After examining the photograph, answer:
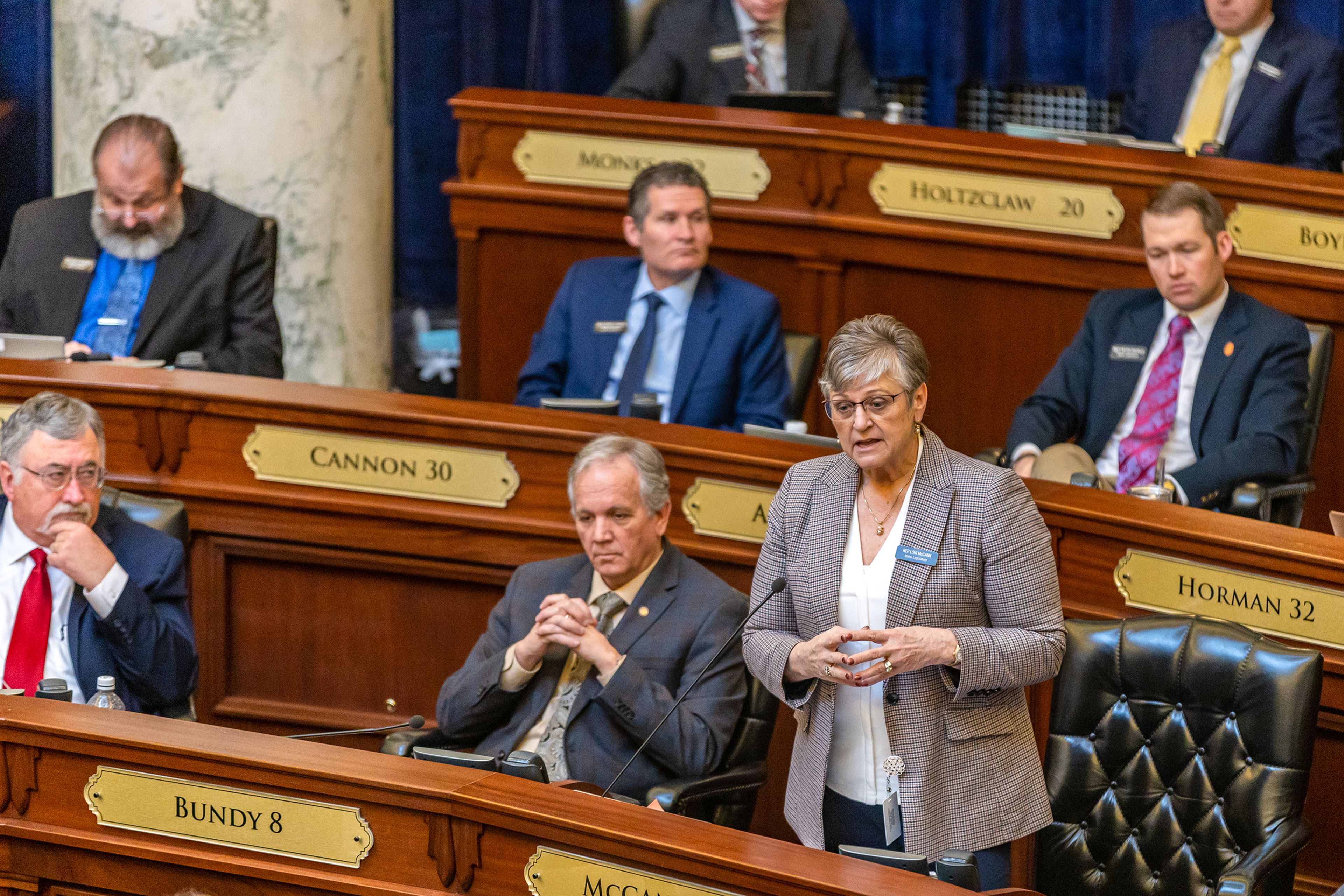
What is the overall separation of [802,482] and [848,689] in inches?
12.8

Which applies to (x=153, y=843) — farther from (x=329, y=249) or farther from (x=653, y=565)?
(x=329, y=249)

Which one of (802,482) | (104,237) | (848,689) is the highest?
(104,237)

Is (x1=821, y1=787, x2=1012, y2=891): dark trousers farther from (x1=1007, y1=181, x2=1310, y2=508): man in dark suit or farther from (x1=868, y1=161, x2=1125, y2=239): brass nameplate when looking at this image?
(x1=868, y1=161, x2=1125, y2=239): brass nameplate

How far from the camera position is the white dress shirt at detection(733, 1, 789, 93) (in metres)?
5.46

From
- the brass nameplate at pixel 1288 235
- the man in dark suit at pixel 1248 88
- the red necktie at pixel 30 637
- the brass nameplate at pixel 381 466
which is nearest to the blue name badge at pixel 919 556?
the brass nameplate at pixel 381 466

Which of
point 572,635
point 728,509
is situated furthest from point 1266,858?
point 728,509

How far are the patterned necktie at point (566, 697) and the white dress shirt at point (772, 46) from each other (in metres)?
2.68

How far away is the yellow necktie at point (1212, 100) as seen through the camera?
5105 mm

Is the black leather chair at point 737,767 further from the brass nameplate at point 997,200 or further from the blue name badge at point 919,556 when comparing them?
the brass nameplate at point 997,200

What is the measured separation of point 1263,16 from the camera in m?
5.05

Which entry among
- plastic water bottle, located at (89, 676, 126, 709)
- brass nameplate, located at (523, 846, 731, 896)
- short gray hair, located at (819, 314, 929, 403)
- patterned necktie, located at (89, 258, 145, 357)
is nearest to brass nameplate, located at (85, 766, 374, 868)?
brass nameplate, located at (523, 846, 731, 896)

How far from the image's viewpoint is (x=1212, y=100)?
5145 millimetres

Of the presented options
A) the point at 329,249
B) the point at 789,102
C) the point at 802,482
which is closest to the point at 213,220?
the point at 329,249

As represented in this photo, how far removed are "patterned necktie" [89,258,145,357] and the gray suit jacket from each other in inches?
68.7
